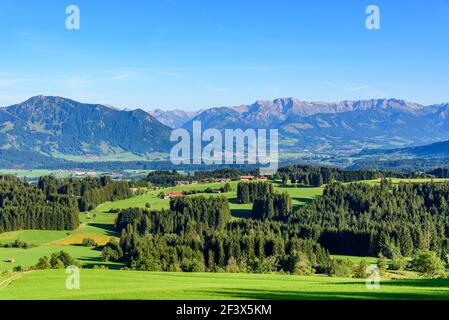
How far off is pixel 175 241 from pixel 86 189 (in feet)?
253

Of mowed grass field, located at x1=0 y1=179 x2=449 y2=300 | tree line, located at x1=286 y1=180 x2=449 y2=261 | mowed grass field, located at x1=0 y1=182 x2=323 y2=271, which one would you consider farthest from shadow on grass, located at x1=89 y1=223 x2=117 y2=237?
tree line, located at x1=286 y1=180 x2=449 y2=261

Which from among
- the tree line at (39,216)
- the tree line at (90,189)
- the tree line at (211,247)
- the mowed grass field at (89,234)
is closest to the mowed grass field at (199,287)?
the mowed grass field at (89,234)

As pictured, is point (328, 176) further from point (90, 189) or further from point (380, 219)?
point (90, 189)

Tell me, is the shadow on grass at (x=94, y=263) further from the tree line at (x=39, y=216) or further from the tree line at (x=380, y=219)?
the tree line at (x=380, y=219)

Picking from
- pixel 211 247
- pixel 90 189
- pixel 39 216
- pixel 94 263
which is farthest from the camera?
pixel 90 189

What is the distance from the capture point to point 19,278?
36.3 meters

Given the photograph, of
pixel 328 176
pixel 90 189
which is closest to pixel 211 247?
pixel 90 189

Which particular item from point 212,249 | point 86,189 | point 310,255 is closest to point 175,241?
point 212,249

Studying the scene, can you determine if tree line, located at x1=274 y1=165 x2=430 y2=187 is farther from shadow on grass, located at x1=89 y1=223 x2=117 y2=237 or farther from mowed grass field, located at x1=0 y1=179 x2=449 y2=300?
mowed grass field, located at x1=0 y1=179 x2=449 y2=300

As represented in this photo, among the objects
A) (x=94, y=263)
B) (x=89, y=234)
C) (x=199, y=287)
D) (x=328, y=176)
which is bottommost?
(x=89, y=234)

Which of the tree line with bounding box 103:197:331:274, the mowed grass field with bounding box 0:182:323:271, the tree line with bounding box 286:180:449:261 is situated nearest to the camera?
the tree line with bounding box 103:197:331:274

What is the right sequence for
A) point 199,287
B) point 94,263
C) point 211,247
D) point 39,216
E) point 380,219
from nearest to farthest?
point 199,287, point 94,263, point 211,247, point 380,219, point 39,216
